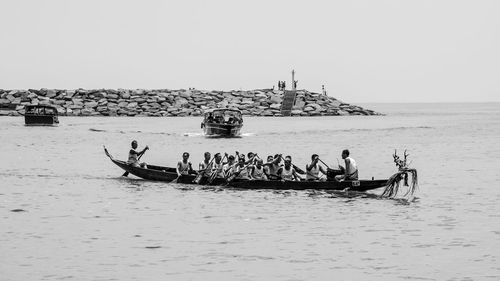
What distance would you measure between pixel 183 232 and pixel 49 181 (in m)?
19.0

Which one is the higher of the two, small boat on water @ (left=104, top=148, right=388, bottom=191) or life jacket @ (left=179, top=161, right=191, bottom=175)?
life jacket @ (left=179, top=161, right=191, bottom=175)

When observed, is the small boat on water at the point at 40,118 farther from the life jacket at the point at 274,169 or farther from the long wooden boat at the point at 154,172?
the life jacket at the point at 274,169

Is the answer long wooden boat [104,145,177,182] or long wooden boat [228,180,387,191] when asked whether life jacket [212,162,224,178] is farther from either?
long wooden boat [104,145,177,182]

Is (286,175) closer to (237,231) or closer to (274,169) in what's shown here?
(274,169)

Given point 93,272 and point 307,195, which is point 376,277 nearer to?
point 93,272

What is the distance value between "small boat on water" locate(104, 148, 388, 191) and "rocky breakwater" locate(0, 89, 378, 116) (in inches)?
3585

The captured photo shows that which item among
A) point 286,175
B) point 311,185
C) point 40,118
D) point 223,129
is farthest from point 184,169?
point 40,118

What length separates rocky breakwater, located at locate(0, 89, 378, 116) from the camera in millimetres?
132500

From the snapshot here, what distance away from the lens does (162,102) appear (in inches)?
5315

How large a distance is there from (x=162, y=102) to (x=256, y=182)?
101270mm

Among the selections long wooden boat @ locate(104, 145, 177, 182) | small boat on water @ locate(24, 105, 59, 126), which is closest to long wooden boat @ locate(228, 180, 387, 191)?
long wooden boat @ locate(104, 145, 177, 182)

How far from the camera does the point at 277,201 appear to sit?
33125 millimetres

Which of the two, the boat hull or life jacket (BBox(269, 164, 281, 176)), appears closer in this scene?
life jacket (BBox(269, 164, 281, 176))

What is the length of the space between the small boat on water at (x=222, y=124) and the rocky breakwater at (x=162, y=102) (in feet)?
169
